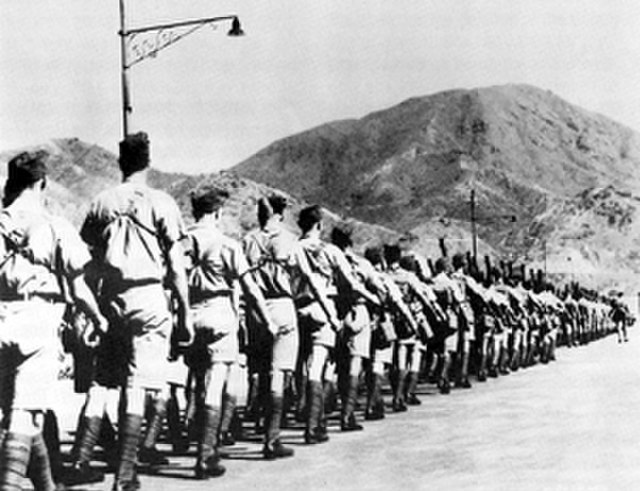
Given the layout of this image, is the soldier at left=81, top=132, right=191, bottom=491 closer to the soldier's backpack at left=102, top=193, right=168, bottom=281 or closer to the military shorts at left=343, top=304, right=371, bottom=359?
the soldier's backpack at left=102, top=193, right=168, bottom=281

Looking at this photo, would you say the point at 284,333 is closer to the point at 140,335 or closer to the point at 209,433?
the point at 209,433

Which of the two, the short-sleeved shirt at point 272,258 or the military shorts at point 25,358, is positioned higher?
the short-sleeved shirt at point 272,258

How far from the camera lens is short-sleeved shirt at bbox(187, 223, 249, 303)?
29.9ft

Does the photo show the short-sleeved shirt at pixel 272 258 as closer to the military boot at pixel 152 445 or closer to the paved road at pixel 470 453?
the paved road at pixel 470 453

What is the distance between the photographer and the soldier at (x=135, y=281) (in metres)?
7.62

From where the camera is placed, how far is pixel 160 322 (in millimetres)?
7668

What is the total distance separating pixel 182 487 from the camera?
325 inches

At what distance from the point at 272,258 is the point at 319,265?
0.78 meters

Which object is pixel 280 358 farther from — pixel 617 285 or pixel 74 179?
pixel 617 285

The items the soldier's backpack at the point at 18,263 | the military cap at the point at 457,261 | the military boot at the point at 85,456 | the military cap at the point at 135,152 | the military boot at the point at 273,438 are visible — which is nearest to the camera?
the soldier's backpack at the point at 18,263

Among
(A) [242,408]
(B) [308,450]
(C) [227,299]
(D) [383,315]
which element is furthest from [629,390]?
(C) [227,299]

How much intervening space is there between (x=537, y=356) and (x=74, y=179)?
2988 inches

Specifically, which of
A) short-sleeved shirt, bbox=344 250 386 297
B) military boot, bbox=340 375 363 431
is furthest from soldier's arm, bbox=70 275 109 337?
short-sleeved shirt, bbox=344 250 386 297

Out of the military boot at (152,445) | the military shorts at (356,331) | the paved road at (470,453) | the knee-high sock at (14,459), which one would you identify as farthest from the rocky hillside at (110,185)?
the knee-high sock at (14,459)
